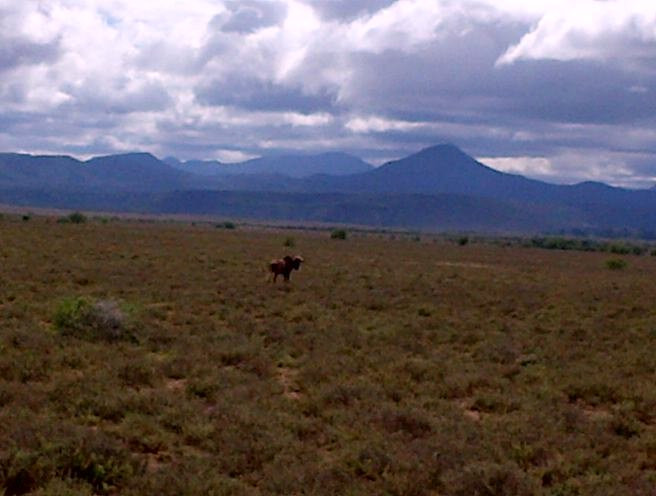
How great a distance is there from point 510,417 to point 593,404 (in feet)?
6.69

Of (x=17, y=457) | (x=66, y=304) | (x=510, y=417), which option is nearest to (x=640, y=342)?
(x=510, y=417)

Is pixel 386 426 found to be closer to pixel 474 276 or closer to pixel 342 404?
pixel 342 404

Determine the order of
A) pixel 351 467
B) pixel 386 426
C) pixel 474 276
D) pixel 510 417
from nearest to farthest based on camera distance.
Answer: pixel 351 467
pixel 386 426
pixel 510 417
pixel 474 276

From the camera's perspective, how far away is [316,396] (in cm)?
1223

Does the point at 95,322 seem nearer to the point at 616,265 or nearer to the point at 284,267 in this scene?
the point at 284,267

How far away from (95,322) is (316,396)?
5.59 m

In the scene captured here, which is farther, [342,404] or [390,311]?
[390,311]

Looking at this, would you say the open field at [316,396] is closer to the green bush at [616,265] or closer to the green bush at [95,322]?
the green bush at [95,322]

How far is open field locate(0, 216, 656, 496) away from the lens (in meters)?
8.95

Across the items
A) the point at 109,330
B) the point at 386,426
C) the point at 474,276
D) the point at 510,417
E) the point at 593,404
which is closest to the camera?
the point at 386,426

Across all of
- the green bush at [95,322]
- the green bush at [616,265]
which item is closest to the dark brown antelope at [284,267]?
the green bush at [95,322]

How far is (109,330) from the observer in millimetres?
16031

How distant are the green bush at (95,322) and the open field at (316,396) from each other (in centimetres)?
4

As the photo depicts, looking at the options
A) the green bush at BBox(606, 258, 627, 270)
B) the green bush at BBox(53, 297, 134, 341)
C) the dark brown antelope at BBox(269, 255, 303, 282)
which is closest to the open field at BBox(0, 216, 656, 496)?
the green bush at BBox(53, 297, 134, 341)
